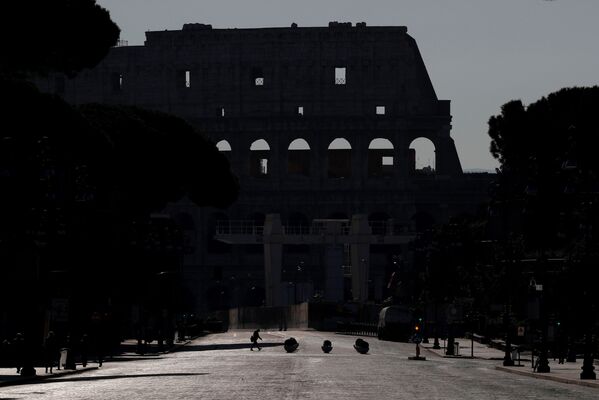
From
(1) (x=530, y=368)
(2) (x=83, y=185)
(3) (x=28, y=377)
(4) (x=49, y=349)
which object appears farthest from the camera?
(2) (x=83, y=185)

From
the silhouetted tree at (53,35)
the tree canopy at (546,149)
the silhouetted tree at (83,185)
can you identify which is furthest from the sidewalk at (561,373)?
the silhouetted tree at (53,35)

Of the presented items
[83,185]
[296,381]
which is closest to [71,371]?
[83,185]

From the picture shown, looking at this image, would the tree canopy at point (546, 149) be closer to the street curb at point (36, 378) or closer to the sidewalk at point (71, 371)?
the sidewalk at point (71, 371)

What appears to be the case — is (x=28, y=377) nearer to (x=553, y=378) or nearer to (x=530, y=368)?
(x=553, y=378)

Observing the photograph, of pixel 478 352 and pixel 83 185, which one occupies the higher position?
pixel 83 185

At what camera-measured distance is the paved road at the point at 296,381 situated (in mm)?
54938

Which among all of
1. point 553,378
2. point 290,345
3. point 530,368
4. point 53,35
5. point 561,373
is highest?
point 53,35

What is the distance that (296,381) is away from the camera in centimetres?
6531

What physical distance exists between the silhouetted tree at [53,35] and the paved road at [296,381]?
16073mm

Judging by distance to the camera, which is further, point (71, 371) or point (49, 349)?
point (49, 349)

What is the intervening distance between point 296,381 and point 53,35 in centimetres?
3502

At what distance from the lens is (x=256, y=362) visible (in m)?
92.3

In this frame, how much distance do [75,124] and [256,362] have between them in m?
21.5

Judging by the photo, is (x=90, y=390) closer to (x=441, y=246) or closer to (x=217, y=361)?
(x=217, y=361)
